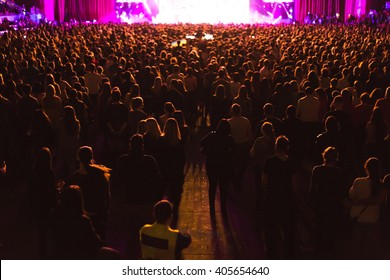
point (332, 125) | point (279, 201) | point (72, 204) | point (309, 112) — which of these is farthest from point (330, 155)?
point (309, 112)

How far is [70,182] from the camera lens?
646 centimetres

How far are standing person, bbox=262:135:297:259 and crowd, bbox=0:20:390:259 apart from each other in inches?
0.5

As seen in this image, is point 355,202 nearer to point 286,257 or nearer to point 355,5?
point 286,257

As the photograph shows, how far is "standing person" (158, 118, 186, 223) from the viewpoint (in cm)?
821

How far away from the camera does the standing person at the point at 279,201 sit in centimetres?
666

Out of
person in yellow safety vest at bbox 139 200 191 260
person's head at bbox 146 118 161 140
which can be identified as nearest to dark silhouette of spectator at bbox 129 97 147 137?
person's head at bbox 146 118 161 140

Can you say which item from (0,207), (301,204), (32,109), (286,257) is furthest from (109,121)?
(286,257)

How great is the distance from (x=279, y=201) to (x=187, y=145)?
609cm

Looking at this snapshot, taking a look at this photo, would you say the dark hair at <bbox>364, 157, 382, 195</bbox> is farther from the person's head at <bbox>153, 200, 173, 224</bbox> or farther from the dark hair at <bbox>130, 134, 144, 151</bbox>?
the person's head at <bbox>153, 200, 173, 224</bbox>

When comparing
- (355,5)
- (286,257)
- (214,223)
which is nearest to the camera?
(286,257)

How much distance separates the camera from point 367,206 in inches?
278

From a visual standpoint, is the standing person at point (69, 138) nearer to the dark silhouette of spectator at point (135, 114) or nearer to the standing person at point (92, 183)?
the dark silhouette of spectator at point (135, 114)
